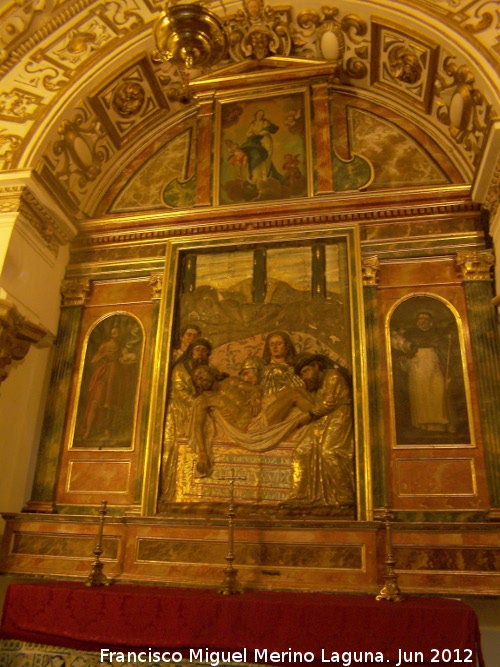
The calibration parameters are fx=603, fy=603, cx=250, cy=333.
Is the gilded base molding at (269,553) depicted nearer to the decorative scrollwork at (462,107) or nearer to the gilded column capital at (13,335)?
the gilded column capital at (13,335)

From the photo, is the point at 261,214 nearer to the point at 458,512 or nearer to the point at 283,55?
Result: the point at 283,55

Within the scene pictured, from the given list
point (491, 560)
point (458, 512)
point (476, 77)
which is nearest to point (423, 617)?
point (491, 560)

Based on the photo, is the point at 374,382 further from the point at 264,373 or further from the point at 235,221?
the point at 235,221

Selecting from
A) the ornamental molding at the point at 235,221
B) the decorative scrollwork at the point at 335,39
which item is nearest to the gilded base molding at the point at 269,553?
the ornamental molding at the point at 235,221

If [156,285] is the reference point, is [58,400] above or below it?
below

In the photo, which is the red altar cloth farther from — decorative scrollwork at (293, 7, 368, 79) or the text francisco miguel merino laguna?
decorative scrollwork at (293, 7, 368, 79)

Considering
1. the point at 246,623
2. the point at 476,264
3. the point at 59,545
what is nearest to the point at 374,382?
the point at 476,264

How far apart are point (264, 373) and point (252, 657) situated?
11.1 ft

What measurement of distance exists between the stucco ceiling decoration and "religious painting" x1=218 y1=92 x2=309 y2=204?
0.65m

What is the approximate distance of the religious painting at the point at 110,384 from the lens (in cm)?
707

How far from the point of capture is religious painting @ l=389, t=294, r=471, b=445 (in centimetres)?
629

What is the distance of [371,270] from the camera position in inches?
279

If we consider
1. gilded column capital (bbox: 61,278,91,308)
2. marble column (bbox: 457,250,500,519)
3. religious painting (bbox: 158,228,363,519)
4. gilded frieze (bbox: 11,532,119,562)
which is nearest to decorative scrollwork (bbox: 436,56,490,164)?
marble column (bbox: 457,250,500,519)

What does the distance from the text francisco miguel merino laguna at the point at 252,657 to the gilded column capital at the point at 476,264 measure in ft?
13.8
